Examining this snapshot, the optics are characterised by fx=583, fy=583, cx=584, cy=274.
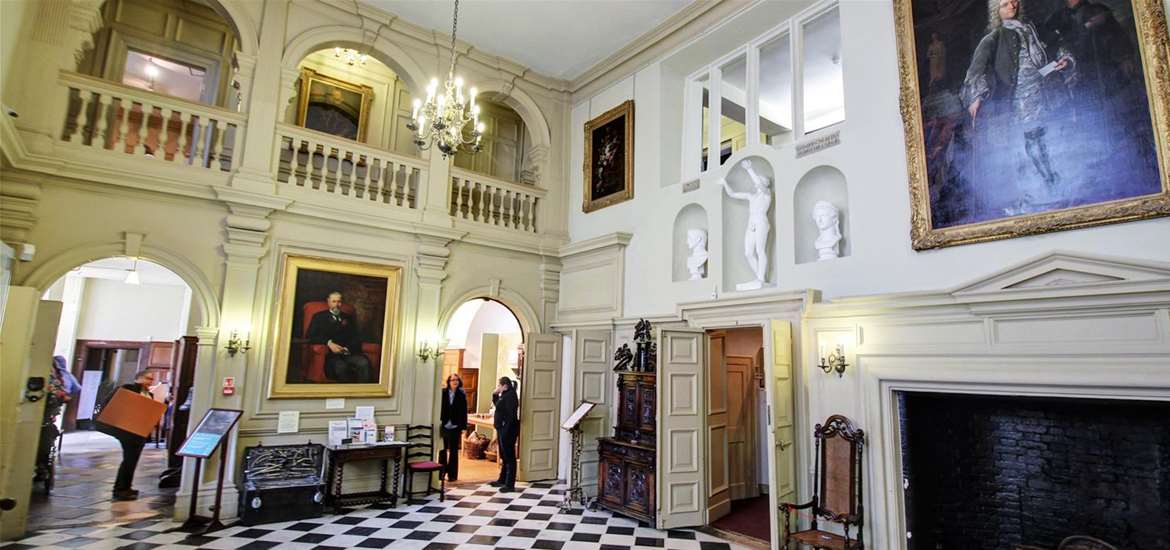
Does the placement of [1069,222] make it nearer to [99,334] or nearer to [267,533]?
[267,533]

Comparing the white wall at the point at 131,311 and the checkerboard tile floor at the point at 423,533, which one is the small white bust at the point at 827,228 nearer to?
the checkerboard tile floor at the point at 423,533

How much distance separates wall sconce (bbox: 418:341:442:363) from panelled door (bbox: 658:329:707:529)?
3.63 meters

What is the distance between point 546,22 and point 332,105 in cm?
395

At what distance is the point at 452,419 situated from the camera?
29.7 ft

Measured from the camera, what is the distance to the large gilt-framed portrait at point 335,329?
25.4ft

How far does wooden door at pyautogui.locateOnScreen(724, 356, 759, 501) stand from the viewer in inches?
333

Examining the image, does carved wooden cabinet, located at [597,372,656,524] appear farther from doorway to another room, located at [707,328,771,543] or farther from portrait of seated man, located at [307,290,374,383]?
portrait of seated man, located at [307,290,374,383]

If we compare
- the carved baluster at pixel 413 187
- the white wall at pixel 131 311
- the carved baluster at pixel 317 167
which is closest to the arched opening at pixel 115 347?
the white wall at pixel 131 311

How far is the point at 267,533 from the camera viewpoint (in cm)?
640

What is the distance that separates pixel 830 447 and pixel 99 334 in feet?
52.9

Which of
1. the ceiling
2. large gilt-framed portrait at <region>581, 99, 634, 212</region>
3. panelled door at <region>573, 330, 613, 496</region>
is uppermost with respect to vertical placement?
the ceiling

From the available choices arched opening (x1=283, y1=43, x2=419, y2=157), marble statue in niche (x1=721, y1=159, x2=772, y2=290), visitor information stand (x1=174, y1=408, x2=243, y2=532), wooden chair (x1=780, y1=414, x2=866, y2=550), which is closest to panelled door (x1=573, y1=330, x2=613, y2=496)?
marble statue in niche (x1=721, y1=159, x2=772, y2=290)

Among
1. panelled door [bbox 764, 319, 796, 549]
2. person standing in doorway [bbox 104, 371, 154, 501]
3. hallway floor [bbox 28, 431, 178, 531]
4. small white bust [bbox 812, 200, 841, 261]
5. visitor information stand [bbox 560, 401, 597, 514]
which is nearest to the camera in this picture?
panelled door [bbox 764, 319, 796, 549]

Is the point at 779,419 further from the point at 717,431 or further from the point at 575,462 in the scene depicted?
the point at 575,462
